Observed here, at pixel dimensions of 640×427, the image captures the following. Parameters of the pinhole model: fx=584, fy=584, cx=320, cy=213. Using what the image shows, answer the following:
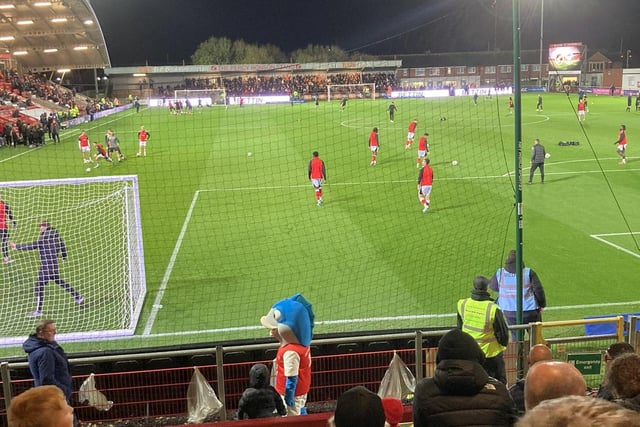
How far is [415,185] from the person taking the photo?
75.7ft

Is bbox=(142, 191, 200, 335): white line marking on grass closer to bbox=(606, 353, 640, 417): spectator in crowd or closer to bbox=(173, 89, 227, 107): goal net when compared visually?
bbox=(606, 353, 640, 417): spectator in crowd

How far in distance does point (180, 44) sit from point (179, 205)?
131622mm

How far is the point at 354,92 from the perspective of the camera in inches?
2948

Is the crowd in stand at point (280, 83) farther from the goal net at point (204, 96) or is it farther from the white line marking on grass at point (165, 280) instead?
the white line marking on grass at point (165, 280)

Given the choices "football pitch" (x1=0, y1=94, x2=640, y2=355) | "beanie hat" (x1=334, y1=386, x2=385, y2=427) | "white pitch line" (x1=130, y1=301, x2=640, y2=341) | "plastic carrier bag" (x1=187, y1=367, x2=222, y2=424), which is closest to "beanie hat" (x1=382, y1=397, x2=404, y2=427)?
"beanie hat" (x1=334, y1=386, x2=385, y2=427)

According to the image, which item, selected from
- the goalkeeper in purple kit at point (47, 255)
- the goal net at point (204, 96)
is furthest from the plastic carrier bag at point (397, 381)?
the goal net at point (204, 96)

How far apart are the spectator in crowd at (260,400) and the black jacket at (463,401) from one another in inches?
97.2

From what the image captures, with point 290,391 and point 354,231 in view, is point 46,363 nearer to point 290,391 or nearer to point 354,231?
point 290,391

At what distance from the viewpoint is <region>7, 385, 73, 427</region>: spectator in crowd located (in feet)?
9.55

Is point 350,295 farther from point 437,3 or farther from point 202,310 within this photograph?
point 437,3

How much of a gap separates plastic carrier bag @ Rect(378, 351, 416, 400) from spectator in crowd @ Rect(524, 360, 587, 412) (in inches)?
168

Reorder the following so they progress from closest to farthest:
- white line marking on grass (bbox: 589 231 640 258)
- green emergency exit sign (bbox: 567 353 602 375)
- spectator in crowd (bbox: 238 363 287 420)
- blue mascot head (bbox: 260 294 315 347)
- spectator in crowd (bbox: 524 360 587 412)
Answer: spectator in crowd (bbox: 524 360 587 412), spectator in crowd (bbox: 238 363 287 420), blue mascot head (bbox: 260 294 315 347), green emergency exit sign (bbox: 567 353 602 375), white line marking on grass (bbox: 589 231 640 258)

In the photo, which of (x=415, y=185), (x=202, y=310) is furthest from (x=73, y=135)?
(x=202, y=310)

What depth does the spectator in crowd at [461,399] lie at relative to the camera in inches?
134
